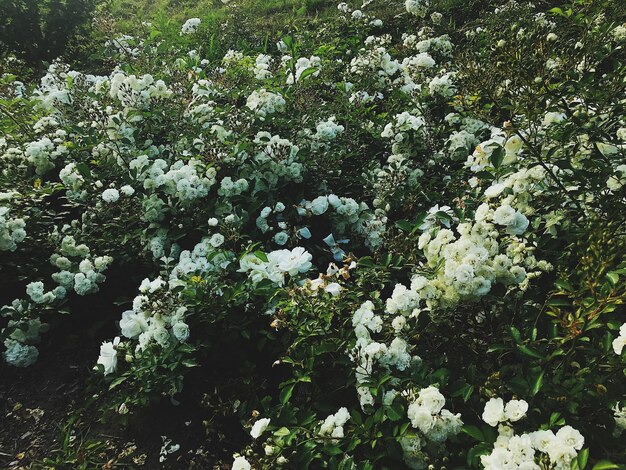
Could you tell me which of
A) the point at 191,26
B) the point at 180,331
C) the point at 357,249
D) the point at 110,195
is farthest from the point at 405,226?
the point at 191,26

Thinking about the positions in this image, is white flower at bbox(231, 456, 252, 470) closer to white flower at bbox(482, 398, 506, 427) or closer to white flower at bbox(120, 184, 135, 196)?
white flower at bbox(482, 398, 506, 427)

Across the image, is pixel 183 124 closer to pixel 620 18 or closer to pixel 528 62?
pixel 528 62

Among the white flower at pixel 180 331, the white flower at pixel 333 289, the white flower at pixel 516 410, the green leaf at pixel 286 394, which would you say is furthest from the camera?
the white flower at pixel 180 331

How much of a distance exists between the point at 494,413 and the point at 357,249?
1604 millimetres

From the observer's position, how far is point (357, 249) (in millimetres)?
2957

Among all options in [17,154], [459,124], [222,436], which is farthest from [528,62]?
[17,154]

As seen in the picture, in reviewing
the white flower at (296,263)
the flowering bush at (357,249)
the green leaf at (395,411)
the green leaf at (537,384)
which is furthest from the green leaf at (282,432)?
the green leaf at (537,384)

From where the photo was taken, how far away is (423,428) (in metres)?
1.54

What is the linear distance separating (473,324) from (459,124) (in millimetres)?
1943

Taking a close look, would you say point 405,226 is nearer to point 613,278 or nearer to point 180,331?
point 613,278

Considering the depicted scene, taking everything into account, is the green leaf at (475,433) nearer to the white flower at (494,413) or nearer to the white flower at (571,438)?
the white flower at (494,413)

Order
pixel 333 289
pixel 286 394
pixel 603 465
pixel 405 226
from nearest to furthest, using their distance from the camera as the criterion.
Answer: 1. pixel 603 465
2. pixel 286 394
3. pixel 333 289
4. pixel 405 226

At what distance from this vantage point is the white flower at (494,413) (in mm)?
1432

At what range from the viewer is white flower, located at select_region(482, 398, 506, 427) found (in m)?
1.43
